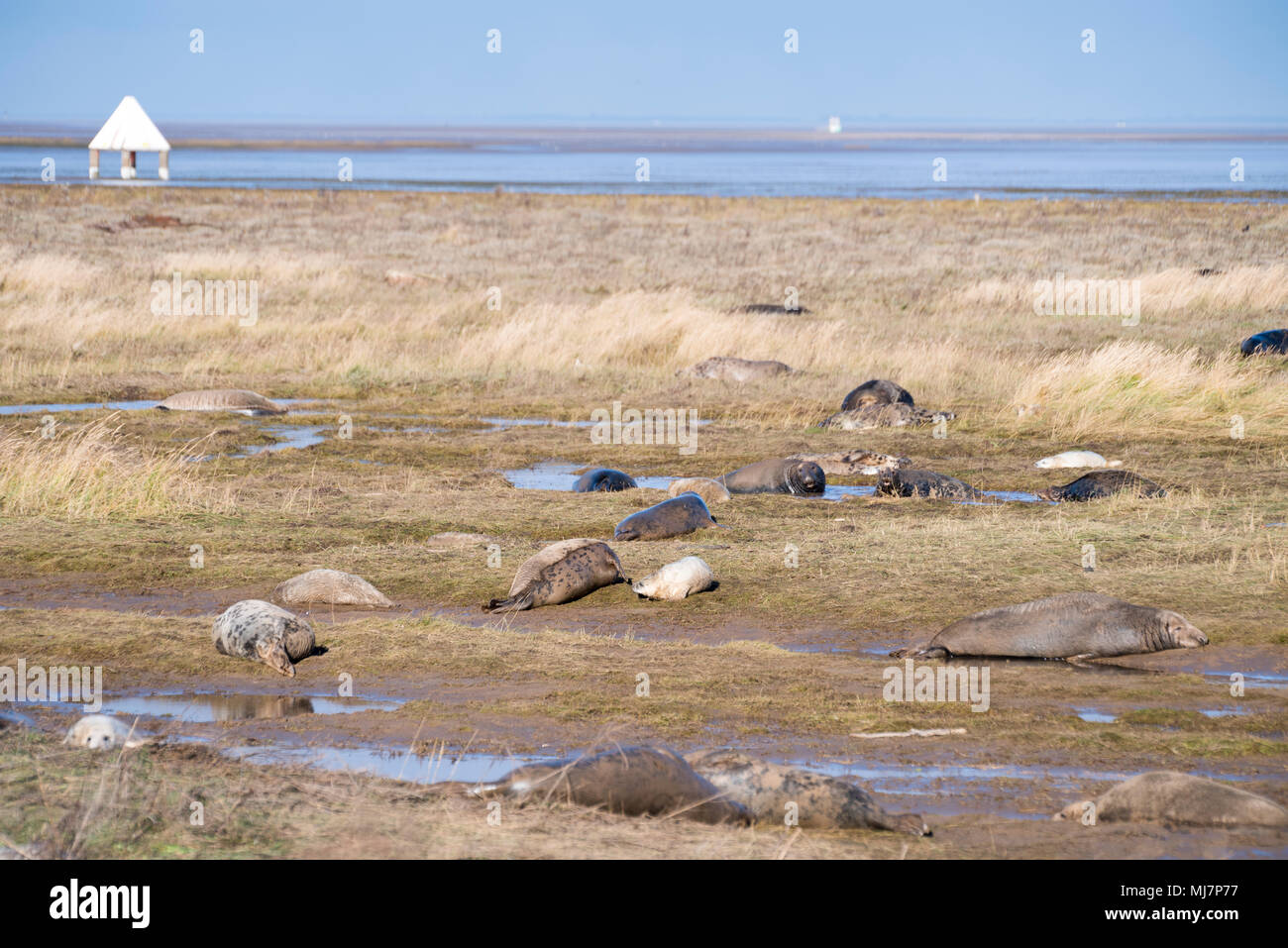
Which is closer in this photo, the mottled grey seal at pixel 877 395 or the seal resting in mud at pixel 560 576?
the seal resting in mud at pixel 560 576

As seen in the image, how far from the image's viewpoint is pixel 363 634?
845cm

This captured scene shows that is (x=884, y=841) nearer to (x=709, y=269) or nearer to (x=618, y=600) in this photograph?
(x=618, y=600)

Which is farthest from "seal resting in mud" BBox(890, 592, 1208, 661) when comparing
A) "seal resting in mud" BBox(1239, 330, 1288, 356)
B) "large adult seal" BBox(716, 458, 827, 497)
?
"seal resting in mud" BBox(1239, 330, 1288, 356)

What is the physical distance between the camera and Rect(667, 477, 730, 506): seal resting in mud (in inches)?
500

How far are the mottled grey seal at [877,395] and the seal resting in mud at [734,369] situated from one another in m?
2.74

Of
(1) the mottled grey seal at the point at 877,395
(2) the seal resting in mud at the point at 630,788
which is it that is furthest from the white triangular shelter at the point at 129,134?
(2) the seal resting in mud at the point at 630,788

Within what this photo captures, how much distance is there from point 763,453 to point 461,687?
26.8 feet

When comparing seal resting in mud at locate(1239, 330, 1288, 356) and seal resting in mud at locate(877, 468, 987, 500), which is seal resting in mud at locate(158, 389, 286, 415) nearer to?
seal resting in mud at locate(877, 468, 987, 500)

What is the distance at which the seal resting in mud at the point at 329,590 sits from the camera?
9.30 metres

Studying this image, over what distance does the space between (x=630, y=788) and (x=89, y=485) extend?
8.26 m

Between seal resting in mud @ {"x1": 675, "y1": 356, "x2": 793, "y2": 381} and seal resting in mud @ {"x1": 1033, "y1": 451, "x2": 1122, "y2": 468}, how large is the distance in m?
6.02

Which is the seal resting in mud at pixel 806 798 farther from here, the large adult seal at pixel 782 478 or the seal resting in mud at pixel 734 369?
the seal resting in mud at pixel 734 369

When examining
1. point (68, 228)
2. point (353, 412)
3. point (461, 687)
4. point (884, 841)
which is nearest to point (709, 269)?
point (353, 412)
